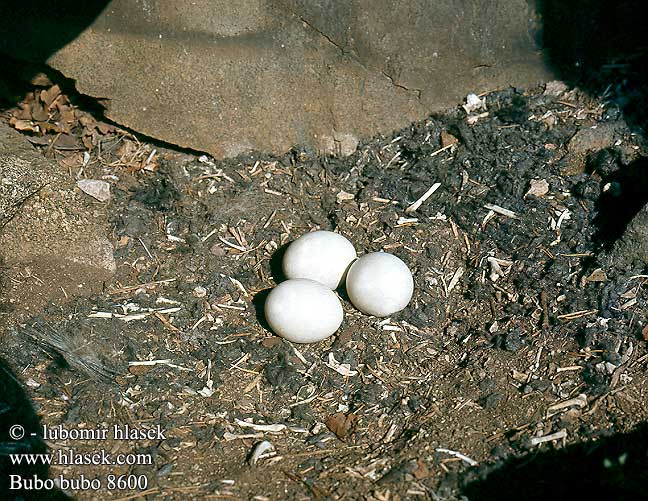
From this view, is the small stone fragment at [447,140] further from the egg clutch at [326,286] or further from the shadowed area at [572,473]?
the shadowed area at [572,473]

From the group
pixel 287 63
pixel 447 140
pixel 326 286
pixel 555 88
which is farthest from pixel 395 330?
pixel 555 88

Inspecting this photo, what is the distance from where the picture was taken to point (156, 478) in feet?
9.16

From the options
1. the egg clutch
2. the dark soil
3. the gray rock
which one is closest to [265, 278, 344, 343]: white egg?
the egg clutch

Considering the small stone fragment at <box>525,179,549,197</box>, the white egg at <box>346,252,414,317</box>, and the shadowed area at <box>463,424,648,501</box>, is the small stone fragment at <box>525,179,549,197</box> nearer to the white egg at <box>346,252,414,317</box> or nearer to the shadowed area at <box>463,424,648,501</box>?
the white egg at <box>346,252,414,317</box>

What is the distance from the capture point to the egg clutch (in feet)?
10.7

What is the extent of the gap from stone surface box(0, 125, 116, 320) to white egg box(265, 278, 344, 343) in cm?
94

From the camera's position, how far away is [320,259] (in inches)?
136

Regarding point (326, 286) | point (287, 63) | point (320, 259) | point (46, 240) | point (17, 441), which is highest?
point (287, 63)

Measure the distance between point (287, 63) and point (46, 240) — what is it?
5.18ft

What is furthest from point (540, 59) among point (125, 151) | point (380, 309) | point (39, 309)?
point (39, 309)

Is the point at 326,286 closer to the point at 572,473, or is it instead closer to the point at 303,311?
the point at 303,311

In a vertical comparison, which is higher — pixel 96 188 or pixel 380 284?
pixel 380 284

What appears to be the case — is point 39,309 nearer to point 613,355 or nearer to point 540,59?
point 613,355

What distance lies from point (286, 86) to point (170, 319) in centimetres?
149
